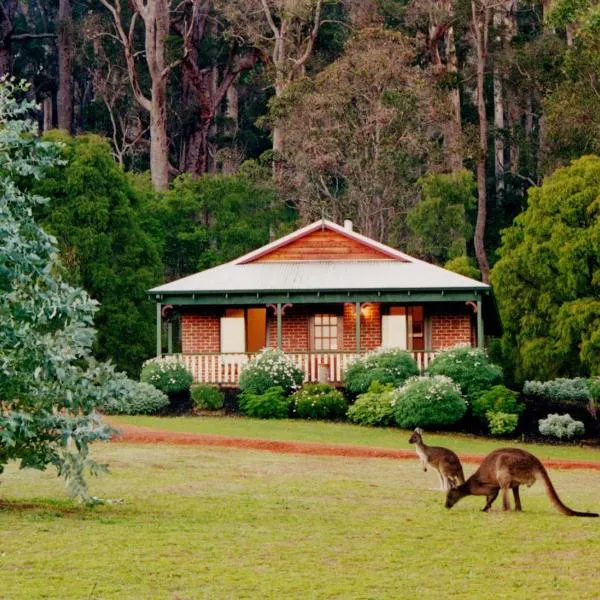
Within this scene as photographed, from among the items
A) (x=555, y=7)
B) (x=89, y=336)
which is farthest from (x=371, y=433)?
(x=89, y=336)

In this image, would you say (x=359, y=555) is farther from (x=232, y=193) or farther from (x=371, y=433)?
(x=232, y=193)

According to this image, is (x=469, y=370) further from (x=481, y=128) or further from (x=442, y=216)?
(x=481, y=128)

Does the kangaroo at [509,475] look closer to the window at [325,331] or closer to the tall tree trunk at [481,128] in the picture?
the window at [325,331]

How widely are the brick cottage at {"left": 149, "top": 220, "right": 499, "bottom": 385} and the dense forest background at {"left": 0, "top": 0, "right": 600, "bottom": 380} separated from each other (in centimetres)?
212

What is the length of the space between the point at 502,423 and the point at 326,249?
11394mm

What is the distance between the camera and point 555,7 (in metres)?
43.3

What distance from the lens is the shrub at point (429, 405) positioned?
38281mm

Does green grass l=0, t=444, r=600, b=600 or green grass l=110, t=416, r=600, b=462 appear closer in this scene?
green grass l=0, t=444, r=600, b=600

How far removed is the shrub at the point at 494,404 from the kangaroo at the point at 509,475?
65.6 ft

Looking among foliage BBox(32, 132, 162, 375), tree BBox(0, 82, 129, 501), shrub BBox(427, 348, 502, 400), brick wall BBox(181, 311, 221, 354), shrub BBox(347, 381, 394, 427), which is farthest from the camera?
foliage BBox(32, 132, 162, 375)

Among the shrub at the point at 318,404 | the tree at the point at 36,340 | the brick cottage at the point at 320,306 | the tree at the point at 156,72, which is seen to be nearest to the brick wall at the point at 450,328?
the brick cottage at the point at 320,306

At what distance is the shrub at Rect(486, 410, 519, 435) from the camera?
38406 mm

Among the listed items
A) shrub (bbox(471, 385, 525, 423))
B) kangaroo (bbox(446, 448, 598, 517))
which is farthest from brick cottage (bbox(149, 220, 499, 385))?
kangaroo (bbox(446, 448, 598, 517))

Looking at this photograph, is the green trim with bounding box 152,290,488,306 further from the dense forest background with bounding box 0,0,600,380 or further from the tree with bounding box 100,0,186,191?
the tree with bounding box 100,0,186,191
